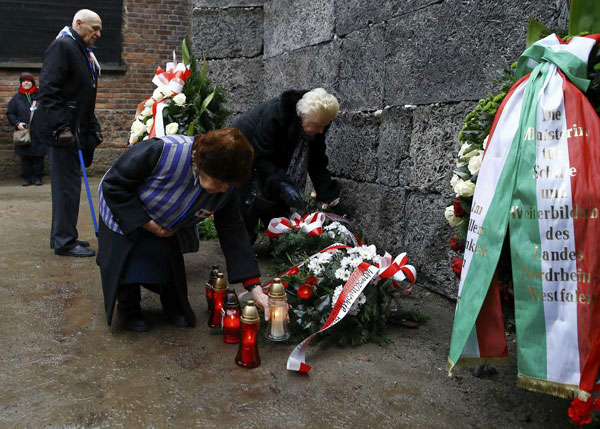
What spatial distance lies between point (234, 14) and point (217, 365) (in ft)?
15.3

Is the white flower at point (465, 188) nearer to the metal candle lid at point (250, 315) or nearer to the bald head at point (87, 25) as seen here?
the metal candle lid at point (250, 315)

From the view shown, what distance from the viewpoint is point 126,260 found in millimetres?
3006

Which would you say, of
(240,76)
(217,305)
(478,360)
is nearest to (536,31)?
(478,360)

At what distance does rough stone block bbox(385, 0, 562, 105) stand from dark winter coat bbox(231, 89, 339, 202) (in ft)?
2.32

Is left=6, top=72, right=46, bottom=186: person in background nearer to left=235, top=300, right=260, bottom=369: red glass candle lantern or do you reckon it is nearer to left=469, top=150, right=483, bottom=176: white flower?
left=235, top=300, right=260, bottom=369: red glass candle lantern

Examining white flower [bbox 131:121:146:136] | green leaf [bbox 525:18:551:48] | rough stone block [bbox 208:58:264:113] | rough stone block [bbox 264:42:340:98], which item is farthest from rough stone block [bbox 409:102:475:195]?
rough stone block [bbox 208:58:264:113]

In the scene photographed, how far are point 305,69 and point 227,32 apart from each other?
4.33 feet

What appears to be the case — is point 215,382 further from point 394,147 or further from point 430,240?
point 394,147

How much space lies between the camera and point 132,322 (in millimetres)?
3186

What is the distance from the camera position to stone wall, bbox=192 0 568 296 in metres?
3.39

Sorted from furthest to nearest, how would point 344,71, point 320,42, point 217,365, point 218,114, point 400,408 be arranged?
point 320,42 → point 344,71 → point 218,114 → point 217,365 → point 400,408

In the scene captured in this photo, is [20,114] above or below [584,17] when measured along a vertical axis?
below

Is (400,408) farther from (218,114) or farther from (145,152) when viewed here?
(218,114)

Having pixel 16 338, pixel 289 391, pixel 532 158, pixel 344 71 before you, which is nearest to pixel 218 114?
pixel 344 71
